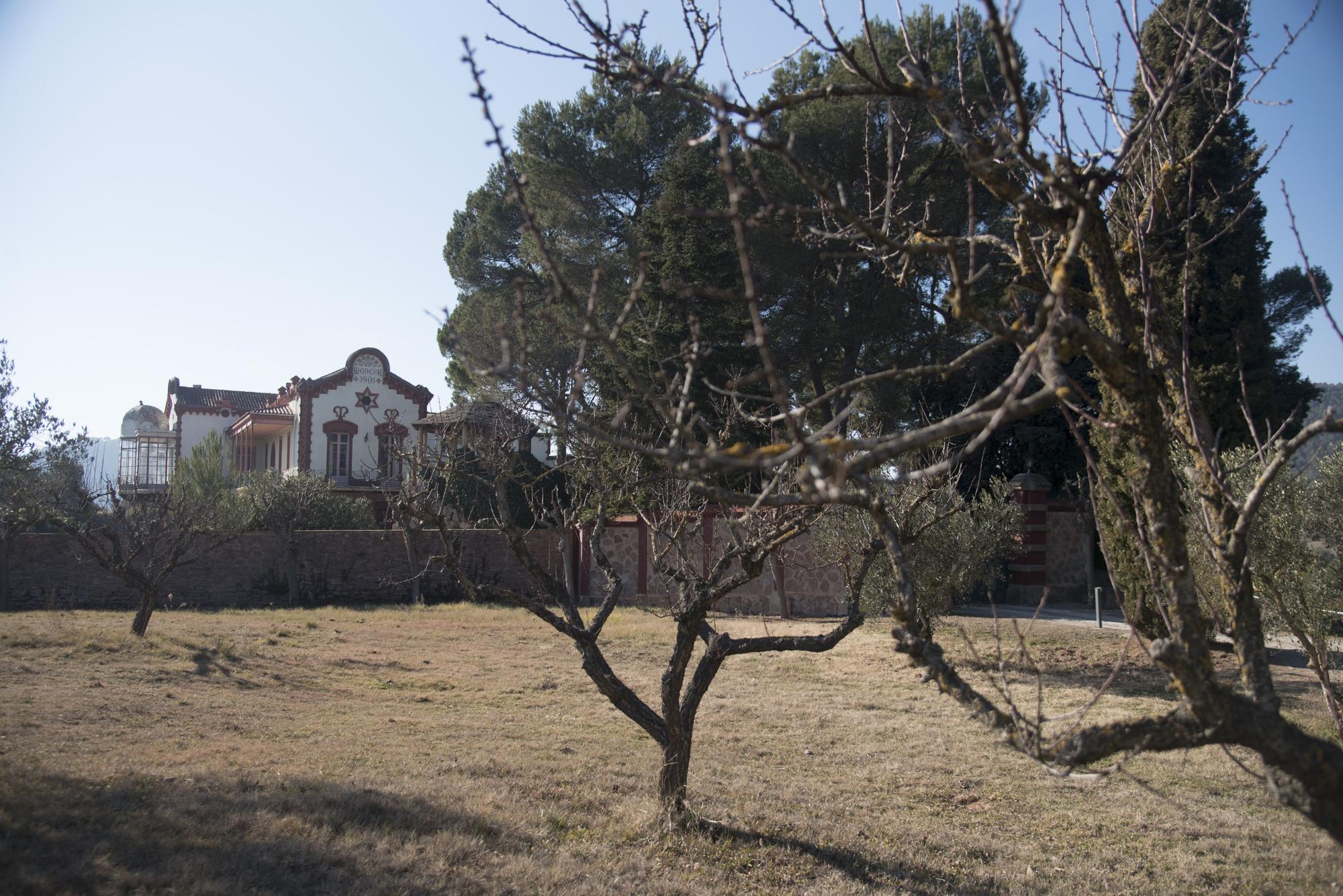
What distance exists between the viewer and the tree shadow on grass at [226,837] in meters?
4.19

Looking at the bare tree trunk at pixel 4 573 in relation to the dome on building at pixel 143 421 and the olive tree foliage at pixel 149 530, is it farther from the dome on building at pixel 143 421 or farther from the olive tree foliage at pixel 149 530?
the dome on building at pixel 143 421

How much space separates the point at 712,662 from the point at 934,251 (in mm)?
3694

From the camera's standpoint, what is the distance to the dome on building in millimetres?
47688

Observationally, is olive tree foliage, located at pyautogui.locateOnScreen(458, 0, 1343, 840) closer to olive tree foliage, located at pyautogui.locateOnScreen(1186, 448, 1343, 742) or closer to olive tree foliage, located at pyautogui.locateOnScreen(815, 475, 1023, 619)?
olive tree foliage, located at pyautogui.locateOnScreen(1186, 448, 1343, 742)

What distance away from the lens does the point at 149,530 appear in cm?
1454

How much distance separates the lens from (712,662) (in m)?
5.76

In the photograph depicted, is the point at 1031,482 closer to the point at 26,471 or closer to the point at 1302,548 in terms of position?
the point at 1302,548

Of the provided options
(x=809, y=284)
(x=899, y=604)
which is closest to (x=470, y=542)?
(x=809, y=284)

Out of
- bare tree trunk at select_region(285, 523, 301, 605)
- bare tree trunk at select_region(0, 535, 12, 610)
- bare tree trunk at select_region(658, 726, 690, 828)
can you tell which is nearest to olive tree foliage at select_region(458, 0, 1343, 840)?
bare tree trunk at select_region(658, 726, 690, 828)

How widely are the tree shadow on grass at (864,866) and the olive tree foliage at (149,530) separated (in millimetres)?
10240

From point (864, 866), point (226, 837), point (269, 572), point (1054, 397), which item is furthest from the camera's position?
point (269, 572)

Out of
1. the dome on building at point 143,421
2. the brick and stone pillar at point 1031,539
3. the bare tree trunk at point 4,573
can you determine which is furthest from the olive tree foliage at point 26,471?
the dome on building at point 143,421

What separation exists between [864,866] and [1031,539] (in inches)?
622

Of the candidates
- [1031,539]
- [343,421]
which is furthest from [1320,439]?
[343,421]
